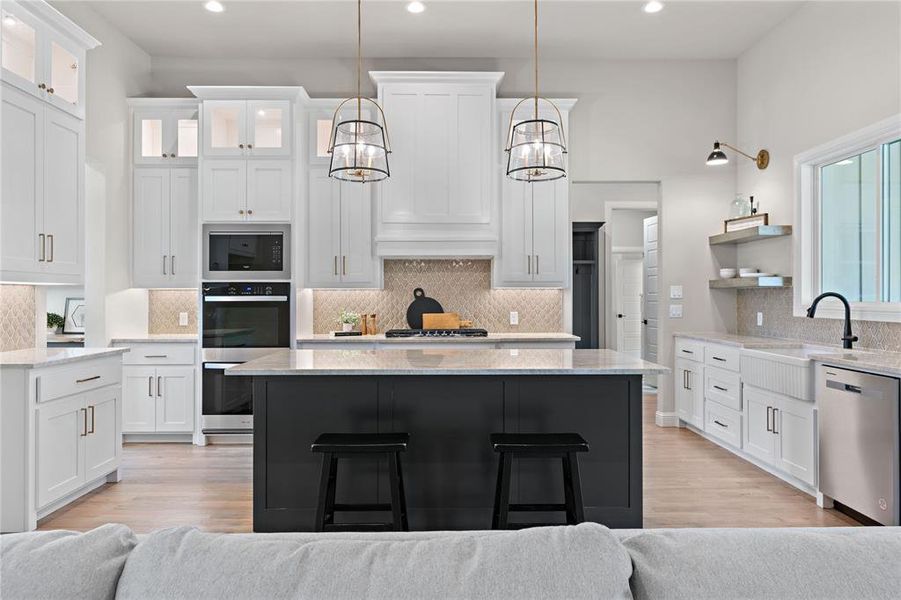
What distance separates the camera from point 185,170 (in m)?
4.96

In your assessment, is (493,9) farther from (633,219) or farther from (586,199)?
(633,219)

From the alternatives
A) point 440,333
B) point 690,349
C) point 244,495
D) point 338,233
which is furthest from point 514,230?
point 244,495

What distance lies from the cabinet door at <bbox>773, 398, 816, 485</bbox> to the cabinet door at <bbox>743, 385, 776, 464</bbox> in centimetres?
7

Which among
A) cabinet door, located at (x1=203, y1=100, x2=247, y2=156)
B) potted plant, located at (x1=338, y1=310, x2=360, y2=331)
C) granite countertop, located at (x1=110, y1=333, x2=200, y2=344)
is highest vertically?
cabinet door, located at (x1=203, y1=100, x2=247, y2=156)

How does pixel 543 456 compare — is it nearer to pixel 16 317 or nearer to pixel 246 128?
pixel 16 317

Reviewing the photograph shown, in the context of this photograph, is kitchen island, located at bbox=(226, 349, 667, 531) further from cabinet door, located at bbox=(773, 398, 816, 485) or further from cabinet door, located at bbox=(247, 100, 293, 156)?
cabinet door, located at bbox=(247, 100, 293, 156)

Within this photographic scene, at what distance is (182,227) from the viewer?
4957mm

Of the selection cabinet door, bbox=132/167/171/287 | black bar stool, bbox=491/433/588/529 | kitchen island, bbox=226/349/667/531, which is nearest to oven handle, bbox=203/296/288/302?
cabinet door, bbox=132/167/171/287

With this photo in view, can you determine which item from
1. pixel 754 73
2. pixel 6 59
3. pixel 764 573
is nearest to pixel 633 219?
pixel 754 73

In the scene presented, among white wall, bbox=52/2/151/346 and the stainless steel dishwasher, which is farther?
white wall, bbox=52/2/151/346

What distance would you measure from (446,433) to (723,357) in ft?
9.04

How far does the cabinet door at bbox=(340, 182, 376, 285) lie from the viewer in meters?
4.95

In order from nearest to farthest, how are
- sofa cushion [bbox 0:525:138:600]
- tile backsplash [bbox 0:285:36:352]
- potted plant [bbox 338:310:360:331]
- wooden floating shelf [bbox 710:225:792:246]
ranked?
sofa cushion [bbox 0:525:138:600] → tile backsplash [bbox 0:285:36:352] → wooden floating shelf [bbox 710:225:792:246] → potted plant [bbox 338:310:360:331]

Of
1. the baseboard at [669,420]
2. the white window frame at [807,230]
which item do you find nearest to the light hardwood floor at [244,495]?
the baseboard at [669,420]
